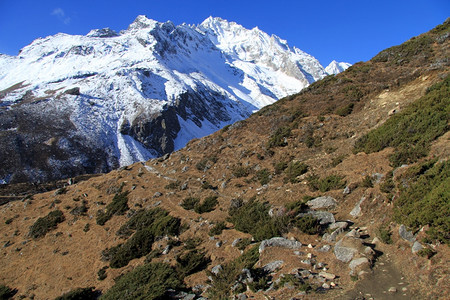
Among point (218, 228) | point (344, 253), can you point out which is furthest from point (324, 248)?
point (218, 228)

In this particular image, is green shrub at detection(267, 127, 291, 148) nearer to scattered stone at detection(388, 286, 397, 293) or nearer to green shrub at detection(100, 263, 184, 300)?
green shrub at detection(100, 263, 184, 300)

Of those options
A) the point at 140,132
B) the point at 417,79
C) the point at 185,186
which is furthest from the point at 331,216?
the point at 140,132

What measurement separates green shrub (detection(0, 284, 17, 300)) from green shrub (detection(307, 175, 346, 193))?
19.7m

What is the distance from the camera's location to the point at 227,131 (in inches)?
1248

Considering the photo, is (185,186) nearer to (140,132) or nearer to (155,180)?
(155,180)

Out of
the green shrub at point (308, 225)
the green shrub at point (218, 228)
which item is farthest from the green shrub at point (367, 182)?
the green shrub at point (218, 228)

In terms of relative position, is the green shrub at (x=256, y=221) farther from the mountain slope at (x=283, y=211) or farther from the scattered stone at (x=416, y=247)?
the scattered stone at (x=416, y=247)

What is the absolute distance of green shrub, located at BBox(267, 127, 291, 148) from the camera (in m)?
23.3

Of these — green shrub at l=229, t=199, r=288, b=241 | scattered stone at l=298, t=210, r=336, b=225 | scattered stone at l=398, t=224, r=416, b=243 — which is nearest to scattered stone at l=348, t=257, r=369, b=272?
scattered stone at l=398, t=224, r=416, b=243

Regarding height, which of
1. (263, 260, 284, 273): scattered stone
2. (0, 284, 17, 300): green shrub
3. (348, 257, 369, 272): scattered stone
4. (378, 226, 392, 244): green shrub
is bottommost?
(348, 257, 369, 272): scattered stone

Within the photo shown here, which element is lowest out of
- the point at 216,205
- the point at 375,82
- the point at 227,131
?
the point at 216,205

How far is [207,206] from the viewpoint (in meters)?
18.3

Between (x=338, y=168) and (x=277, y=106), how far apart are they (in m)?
17.6

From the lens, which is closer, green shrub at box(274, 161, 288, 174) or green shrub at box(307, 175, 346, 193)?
green shrub at box(307, 175, 346, 193)
